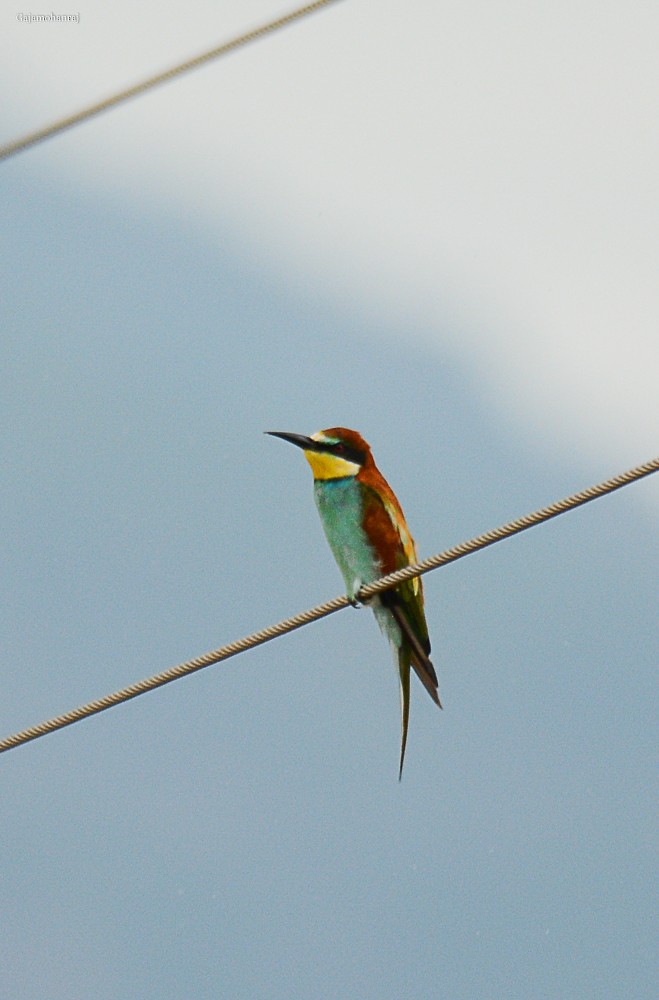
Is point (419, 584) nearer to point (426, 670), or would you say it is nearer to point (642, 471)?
point (426, 670)

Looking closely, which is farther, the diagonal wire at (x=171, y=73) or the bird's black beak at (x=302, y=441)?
the bird's black beak at (x=302, y=441)

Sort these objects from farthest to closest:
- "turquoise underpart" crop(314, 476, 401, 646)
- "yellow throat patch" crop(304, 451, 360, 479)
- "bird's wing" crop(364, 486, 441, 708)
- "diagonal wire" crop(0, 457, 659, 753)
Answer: "yellow throat patch" crop(304, 451, 360, 479) < "turquoise underpart" crop(314, 476, 401, 646) < "bird's wing" crop(364, 486, 441, 708) < "diagonal wire" crop(0, 457, 659, 753)

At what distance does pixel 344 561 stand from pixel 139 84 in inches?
73.2

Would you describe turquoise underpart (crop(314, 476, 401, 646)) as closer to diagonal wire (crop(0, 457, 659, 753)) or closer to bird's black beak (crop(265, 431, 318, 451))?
bird's black beak (crop(265, 431, 318, 451))

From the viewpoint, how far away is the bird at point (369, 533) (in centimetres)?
416

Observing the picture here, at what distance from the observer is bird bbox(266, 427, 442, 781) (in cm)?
416

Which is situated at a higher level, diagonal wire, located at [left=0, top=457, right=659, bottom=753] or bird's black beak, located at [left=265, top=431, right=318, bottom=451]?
bird's black beak, located at [left=265, top=431, right=318, bottom=451]

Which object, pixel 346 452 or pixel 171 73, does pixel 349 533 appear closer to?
pixel 346 452

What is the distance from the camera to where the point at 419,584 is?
14.2 feet

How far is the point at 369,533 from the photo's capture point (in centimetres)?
430

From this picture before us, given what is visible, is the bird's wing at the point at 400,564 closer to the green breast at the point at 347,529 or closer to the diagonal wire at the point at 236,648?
the green breast at the point at 347,529

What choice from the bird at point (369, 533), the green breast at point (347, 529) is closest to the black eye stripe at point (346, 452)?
the bird at point (369, 533)

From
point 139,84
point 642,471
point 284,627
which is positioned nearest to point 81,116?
point 139,84

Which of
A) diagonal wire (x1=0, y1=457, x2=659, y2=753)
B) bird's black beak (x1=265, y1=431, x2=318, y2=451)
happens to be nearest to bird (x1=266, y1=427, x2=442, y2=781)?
bird's black beak (x1=265, y1=431, x2=318, y2=451)
